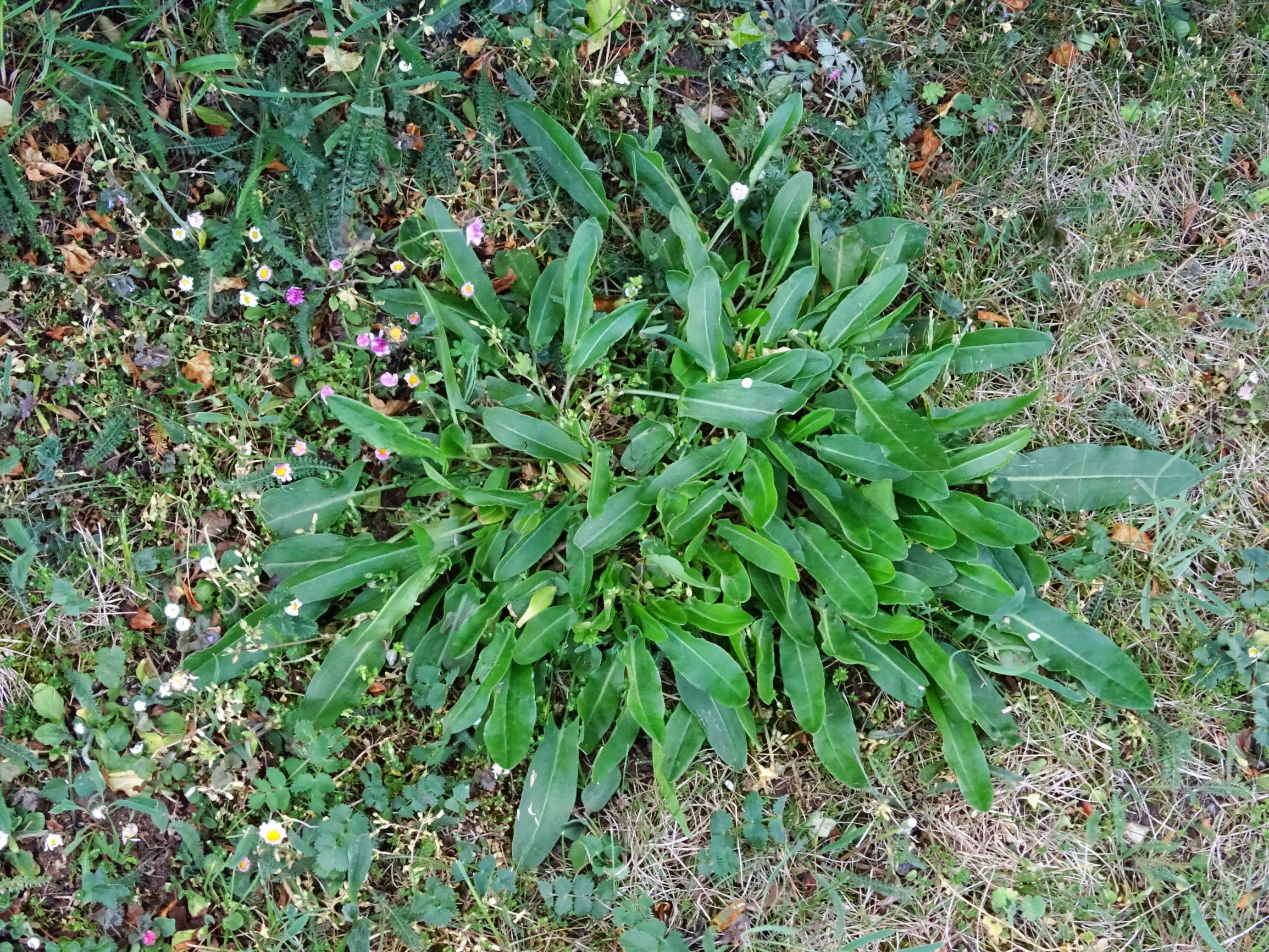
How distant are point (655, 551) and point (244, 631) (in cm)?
117

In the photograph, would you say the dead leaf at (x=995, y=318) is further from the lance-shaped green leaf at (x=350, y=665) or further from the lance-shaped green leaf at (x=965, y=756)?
the lance-shaped green leaf at (x=350, y=665)

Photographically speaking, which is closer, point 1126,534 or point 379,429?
point 379,429

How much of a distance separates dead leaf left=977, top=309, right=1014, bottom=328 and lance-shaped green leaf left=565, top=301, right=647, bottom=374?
116 cm

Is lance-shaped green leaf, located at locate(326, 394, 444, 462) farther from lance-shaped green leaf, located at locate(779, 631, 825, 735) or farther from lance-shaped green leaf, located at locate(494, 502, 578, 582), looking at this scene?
lance-shaped green leaf, located at locate(779, 631, 825, 735)

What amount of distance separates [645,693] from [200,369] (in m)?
1.58

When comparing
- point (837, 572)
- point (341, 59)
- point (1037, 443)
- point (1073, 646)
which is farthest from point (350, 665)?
point (1037, 443)

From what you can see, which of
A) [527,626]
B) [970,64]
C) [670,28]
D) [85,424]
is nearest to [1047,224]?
[970,64]

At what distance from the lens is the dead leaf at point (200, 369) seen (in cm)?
263

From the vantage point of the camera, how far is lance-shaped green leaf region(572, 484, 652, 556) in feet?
7.97

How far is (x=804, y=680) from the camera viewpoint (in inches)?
99.8

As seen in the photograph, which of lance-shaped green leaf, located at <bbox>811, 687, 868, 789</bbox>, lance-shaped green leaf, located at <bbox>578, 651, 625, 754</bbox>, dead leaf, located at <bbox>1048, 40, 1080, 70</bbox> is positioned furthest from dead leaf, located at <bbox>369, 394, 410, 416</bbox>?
dead leaf, located at <bbox>1048, 40, 1080, 70</bbox>

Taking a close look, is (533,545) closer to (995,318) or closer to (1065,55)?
(995,318)

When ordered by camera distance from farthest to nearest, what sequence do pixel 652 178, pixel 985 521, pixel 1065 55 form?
pixel 1065 55
pixel 652 178
pixel 985 521

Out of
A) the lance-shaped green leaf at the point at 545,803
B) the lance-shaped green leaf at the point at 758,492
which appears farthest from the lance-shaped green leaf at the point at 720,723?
the lance-shaped green leaf at the point at 758,492
